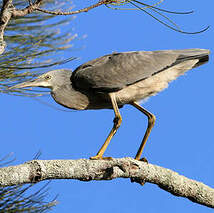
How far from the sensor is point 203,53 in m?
Answer: 3.01

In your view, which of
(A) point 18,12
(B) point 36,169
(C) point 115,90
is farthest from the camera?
(C) point 115,90

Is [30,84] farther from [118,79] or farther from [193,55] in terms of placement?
[193,55]

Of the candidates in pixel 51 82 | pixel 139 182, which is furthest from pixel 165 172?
pixel 51 82

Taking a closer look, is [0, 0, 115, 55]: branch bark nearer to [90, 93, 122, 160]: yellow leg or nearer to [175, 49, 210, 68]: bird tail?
[90, 93, 122, 160]: yellow leg

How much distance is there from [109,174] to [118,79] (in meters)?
0.80

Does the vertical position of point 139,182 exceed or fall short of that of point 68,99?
it falls short

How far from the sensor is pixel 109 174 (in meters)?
2.32

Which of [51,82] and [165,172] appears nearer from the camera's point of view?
[165,172]

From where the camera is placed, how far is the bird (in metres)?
2.89

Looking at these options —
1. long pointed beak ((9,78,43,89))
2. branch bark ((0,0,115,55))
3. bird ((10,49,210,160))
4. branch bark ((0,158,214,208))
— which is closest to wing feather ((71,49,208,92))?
bird ((10,49,210,160))

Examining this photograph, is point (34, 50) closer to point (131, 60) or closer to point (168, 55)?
point (131, 60)

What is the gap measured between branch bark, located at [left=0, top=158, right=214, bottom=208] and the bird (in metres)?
0.49

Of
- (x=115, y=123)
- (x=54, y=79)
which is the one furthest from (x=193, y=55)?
(x=54, y=79)

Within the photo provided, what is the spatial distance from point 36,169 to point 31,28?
1.40 metres
